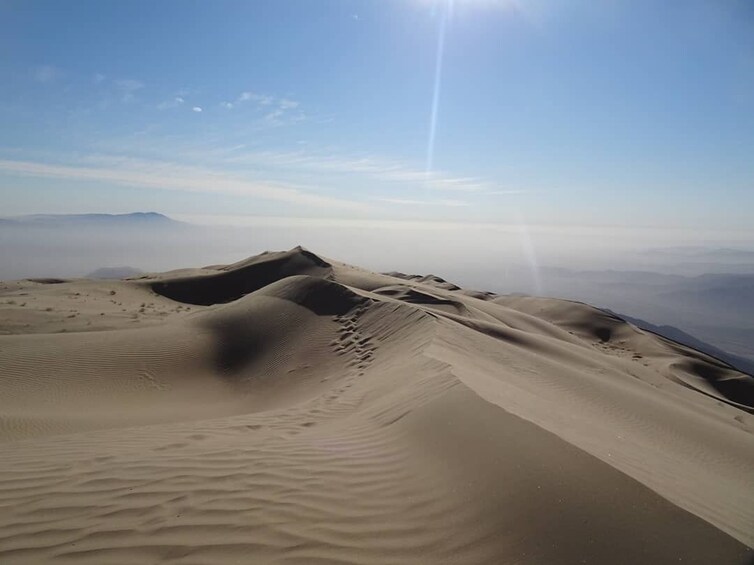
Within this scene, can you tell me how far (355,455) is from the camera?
480 cm

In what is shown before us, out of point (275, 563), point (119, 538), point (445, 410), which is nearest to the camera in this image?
point (275, 563)

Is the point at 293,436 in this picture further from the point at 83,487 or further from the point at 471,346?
the point at 471,346

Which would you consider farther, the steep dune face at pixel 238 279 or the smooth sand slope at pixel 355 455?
the steep dune face at pixel 238 279

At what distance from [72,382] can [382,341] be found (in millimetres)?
7577

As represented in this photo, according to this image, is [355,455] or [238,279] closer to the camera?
[355,455]

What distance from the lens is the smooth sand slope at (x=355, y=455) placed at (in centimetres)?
316

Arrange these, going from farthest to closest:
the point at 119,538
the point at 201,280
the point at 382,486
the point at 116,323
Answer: the point at 201,280 → the point at 116,323 → the point at 382,486 → the point at 119,538

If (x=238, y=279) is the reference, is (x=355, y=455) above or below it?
above

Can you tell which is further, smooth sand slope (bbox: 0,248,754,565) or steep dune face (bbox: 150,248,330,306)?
steep dune face (bbox: 150,248,330,306)

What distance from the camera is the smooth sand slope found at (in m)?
3.16

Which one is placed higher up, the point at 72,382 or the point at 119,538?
the point at 119,538

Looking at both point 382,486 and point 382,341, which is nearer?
point 382,486

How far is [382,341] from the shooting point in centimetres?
1159

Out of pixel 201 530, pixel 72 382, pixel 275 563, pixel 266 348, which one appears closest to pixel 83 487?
pixel 201 530
